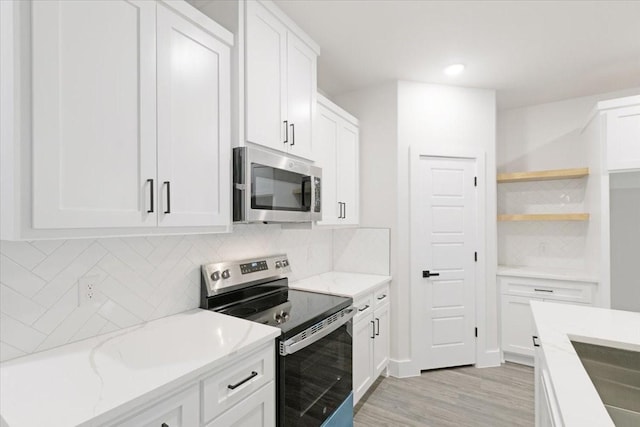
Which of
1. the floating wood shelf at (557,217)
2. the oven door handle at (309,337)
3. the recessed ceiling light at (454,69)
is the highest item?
the recessed ceiling light at (454,69)

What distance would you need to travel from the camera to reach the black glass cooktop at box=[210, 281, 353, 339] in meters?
1.65

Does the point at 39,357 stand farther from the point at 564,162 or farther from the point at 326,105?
the point at 564,162

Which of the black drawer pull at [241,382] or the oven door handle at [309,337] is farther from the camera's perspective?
the oven door handle at [309,337]

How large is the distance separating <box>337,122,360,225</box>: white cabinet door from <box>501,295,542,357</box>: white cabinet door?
178 cm

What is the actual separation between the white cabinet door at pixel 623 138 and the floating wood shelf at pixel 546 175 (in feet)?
1.44

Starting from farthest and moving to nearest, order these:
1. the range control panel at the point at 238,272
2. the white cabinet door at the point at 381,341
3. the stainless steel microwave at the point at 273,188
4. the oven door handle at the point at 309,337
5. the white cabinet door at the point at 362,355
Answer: the white cabinet door at the point at 381,341 < the white cabinet door at the point at 362,355 < the range control panel at the point at 238,272 < the stainless steel microwave at the point at 273,188 < the oven door handle at the point at 309,337

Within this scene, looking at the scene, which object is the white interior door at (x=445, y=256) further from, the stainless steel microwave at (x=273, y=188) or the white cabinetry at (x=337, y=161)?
the stainless steel microwave at (x=273, y=188)

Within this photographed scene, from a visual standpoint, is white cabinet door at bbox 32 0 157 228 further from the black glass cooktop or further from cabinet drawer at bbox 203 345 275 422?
the black glass cooktop

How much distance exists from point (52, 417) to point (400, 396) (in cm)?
248

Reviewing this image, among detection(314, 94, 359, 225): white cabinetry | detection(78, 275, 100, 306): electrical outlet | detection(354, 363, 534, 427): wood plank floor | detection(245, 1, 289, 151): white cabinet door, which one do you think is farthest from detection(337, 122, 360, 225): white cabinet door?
detection(78, 275, 100, 306): electrical outlet

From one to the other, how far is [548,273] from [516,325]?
61 centimetres

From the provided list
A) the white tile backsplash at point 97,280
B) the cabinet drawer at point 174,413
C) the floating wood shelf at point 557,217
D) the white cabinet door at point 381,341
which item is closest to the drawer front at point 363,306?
the white cabinet door at point 381,341

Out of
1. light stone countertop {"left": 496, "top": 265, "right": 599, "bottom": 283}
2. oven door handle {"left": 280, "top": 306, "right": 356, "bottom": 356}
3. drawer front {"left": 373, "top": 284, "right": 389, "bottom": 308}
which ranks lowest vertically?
drawer front {"left": 373, "top": 284, "right": 389, "bottom": 308}

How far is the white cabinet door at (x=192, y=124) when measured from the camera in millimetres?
1306
